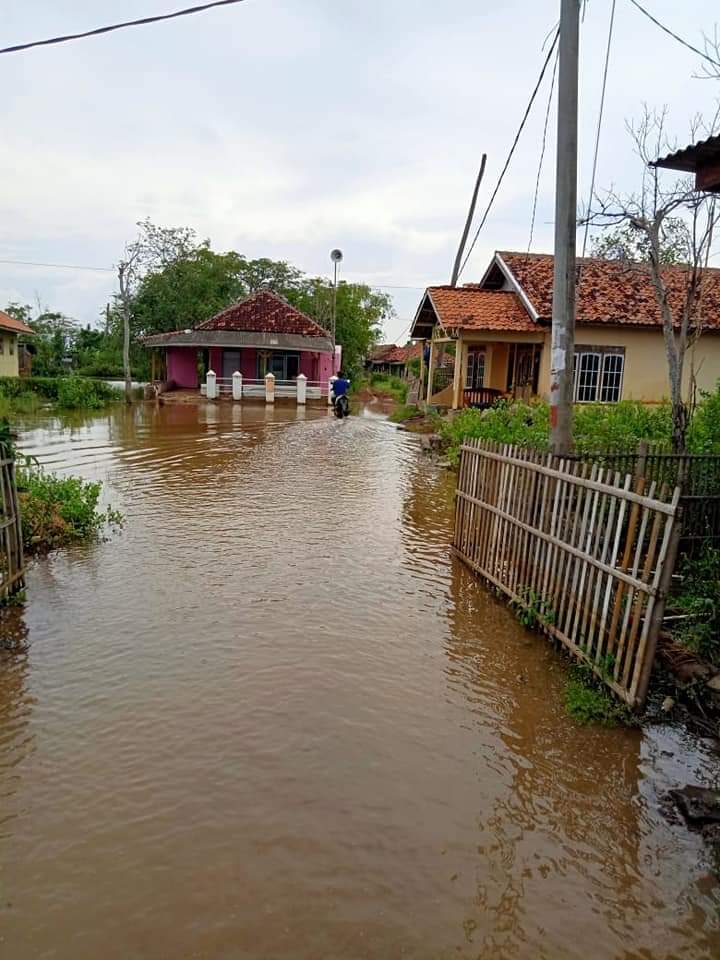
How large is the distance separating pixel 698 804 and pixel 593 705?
1058 millimetres

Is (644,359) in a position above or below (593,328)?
below

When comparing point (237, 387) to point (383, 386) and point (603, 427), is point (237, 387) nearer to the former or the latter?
point (383, 386)

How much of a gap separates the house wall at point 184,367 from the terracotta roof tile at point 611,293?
59.0 ft

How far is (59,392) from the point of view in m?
29.9

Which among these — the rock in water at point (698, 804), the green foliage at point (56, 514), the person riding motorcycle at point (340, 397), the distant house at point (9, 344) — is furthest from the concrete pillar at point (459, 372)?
the distant house at point (9, 344)

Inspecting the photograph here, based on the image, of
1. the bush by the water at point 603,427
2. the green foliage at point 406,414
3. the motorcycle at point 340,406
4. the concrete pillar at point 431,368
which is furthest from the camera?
the motorcycle at point 340,406

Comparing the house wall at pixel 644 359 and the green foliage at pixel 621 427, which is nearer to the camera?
the green foliage at pixel 621 427

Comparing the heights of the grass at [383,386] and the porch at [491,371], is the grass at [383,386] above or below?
below

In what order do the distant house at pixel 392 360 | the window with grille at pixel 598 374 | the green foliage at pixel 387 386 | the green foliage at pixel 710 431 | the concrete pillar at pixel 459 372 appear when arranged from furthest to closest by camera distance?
the distant house at pixel 392 360 < the green foliage at pixel 387 386 < the concrete pillar at pixel 459 372 < the window with grille at pixel 598 374 < the green foliage at pixel 710 431

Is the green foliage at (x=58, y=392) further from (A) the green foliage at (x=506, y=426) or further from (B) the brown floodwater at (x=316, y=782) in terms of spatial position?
(B) the brown floodwater at (x=316, y=782)

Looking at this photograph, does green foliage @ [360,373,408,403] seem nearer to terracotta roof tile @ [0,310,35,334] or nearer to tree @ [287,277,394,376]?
tree @ [287,277,394,376]

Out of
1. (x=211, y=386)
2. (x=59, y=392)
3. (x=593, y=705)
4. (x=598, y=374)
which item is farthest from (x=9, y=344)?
(x=593, y=705)

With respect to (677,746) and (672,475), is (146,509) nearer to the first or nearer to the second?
(672,475)

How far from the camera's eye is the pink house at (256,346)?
106 feet
